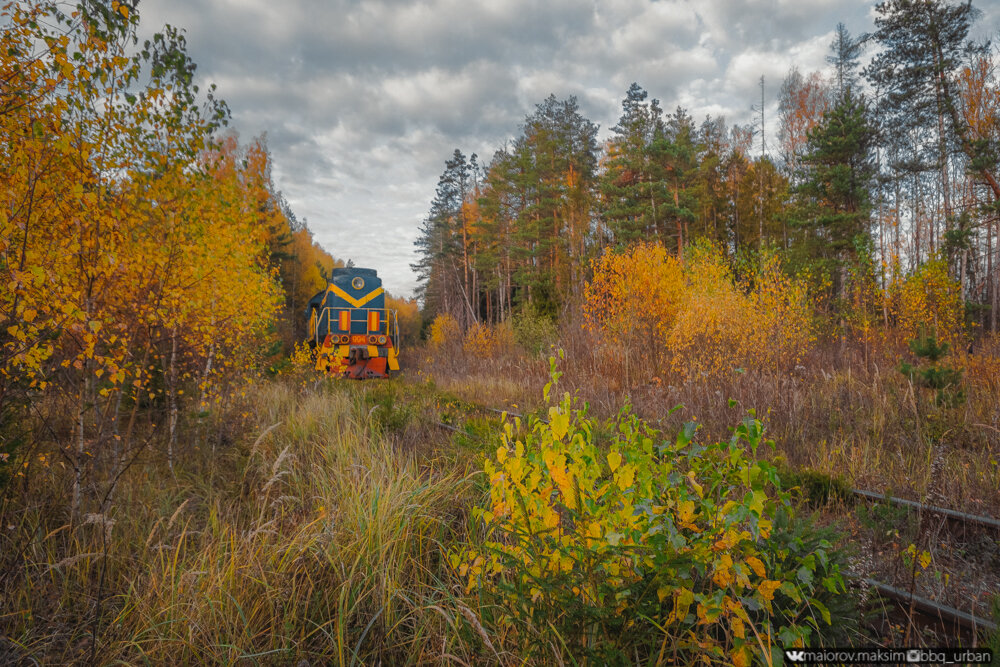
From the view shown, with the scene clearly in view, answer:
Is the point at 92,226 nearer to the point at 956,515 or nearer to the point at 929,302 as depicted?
the point at 956,515

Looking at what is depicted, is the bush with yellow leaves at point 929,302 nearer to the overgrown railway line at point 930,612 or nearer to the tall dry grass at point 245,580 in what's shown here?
the overgrown railway line at point 930,612

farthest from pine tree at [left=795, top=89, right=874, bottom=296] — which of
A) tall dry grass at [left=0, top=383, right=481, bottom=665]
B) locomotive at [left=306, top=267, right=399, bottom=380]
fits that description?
tall dry grass at [left=0, top=383, right=481, bottom=665]

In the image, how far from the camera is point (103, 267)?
112 inches

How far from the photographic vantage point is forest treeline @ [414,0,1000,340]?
48.5 feet

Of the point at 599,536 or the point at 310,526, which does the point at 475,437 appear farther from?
the point at 599,536

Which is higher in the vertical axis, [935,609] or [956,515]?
[956,515]

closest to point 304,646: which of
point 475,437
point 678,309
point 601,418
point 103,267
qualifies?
point 103,267

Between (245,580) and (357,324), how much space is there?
1163 cm

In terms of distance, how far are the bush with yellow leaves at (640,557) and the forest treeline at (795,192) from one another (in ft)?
34.9

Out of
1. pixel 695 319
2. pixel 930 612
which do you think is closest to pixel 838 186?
pixel 695 319

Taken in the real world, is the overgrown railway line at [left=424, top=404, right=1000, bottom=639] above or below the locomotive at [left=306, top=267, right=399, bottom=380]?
below

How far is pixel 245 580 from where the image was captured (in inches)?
98.4

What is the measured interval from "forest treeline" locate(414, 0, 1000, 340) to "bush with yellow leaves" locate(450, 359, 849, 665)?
34.9 feet

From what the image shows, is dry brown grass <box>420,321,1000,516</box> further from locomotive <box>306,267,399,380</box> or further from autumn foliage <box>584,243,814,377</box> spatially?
locomotive <box>306,267,399,380</box>
